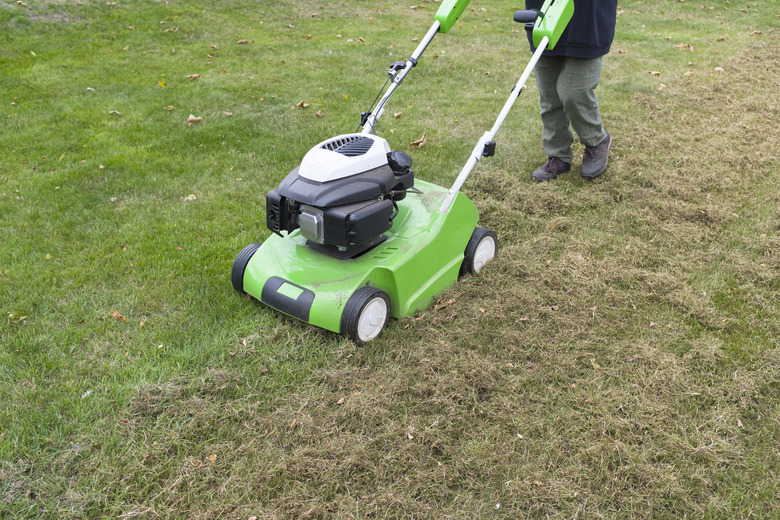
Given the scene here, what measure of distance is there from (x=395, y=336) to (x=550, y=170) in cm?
207

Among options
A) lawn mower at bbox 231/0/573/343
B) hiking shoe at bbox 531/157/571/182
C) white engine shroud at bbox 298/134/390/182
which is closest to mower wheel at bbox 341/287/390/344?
lawn mower at bbox 231/0/573/343

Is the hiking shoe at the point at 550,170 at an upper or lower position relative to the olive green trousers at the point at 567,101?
lower

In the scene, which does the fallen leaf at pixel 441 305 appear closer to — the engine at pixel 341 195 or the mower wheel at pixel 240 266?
the engine at pixel 341 195

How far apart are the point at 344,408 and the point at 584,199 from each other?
231cm

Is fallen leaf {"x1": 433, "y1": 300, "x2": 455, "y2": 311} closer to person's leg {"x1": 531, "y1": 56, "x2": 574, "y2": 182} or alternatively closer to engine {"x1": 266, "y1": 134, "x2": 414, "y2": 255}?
engine {"x1": 266, "y1": 134, "x2": 414, "y2": 255}

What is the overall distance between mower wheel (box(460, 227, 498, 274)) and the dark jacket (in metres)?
1.30

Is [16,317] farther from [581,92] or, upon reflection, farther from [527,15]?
[581,92]

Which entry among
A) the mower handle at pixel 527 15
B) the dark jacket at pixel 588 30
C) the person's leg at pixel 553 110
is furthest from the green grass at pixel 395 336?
the mower handle at pixel 527 15

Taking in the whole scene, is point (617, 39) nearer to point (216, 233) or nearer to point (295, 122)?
point (295, 122)

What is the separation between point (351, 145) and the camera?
260cm

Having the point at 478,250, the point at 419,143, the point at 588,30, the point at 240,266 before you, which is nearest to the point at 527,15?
the point at 588,30

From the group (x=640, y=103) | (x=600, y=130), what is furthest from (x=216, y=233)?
(x=640, y=103)

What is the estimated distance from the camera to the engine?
238cm

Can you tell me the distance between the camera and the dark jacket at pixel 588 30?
136 inches
